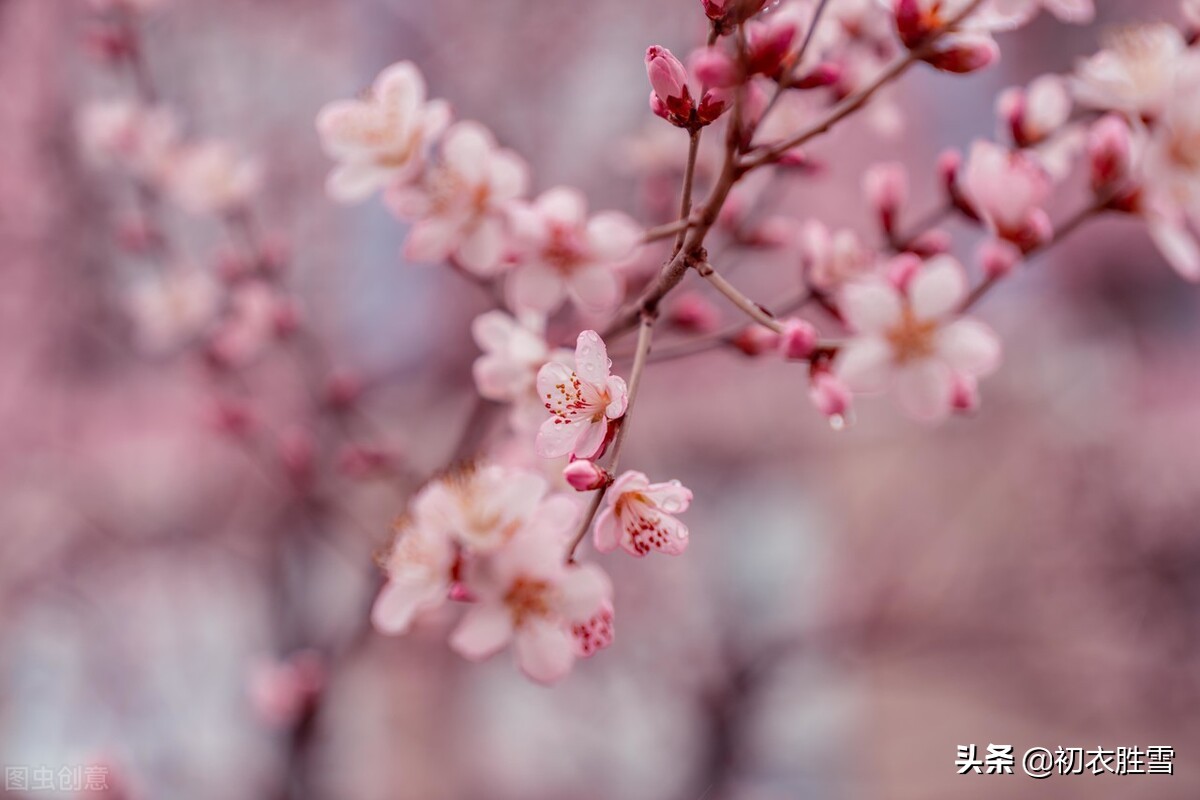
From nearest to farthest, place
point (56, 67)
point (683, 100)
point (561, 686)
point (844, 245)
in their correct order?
1. point (683, 100)
2. point (844, 245)
3. point (56, 67)
4. point (561, 686)

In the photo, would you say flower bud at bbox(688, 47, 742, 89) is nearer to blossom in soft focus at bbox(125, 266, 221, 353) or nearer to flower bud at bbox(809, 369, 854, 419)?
flower bud at bbox(809, 369, 854, 419)

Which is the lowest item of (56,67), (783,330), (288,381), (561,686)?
(783,330)

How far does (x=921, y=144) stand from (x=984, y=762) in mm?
2081

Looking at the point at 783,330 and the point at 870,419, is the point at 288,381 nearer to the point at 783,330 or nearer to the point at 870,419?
the point at 870,419

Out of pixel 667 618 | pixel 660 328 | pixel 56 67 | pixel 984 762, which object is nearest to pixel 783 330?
pixel 660 328

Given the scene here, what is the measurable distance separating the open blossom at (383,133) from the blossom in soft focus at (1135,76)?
0.39 metres

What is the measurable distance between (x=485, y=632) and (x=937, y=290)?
1.00ft

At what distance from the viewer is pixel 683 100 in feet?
1.25

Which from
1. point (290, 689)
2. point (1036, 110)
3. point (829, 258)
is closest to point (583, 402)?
point (829, 258)

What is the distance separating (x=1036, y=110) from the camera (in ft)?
1.77

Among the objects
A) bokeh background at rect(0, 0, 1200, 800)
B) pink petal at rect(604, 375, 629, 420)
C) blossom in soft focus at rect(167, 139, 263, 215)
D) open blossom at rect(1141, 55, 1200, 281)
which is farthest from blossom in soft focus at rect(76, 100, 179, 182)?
open blossom at rect(1141, 55, 1200, 281)

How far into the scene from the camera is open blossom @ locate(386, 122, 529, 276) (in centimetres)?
51

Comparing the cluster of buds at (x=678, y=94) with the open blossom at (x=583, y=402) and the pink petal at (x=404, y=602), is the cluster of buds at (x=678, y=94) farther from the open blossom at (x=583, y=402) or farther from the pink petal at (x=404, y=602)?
the pink petal at (x=404, y=602)

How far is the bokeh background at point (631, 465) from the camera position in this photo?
1821mm
